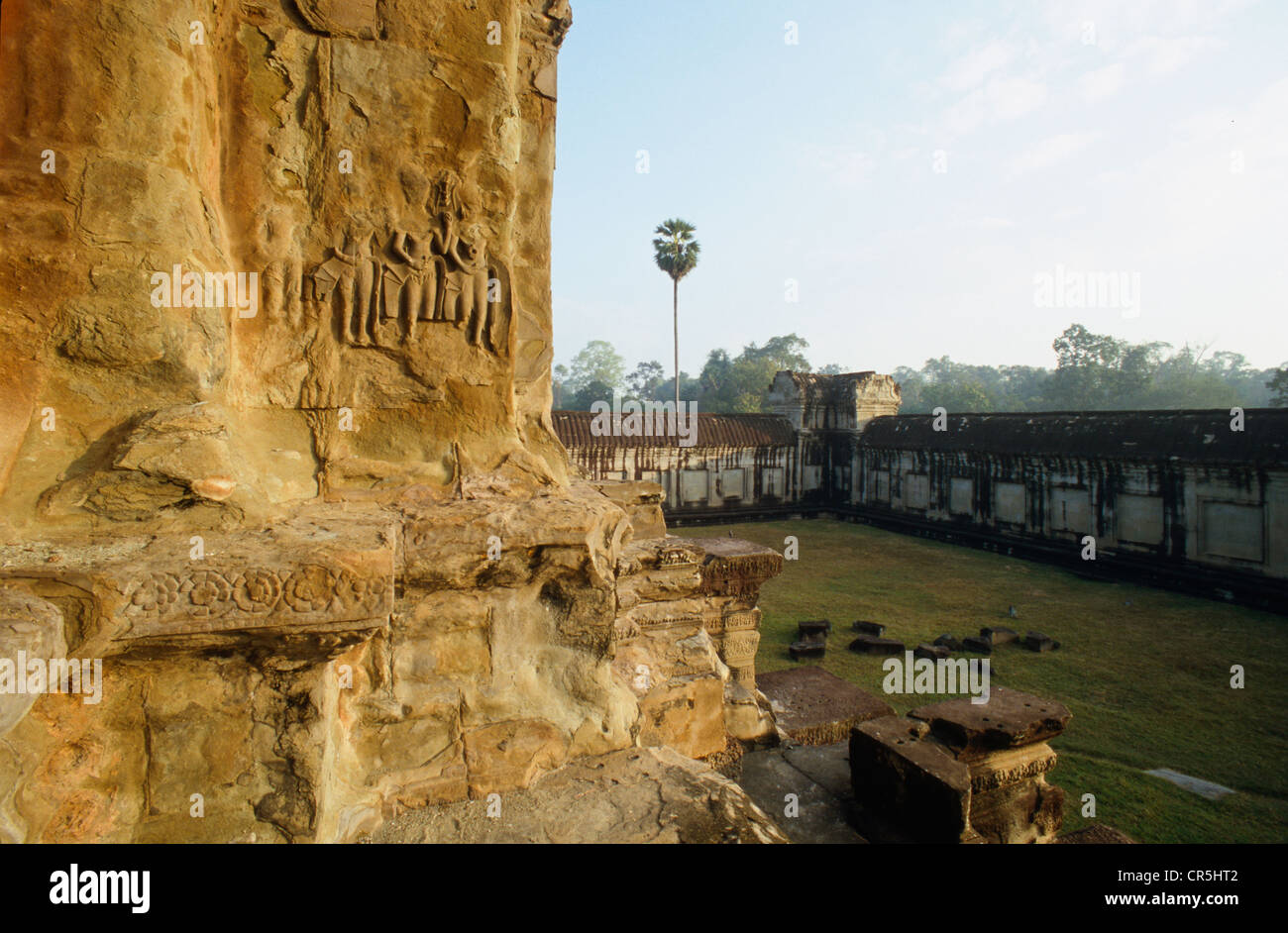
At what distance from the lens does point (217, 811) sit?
5.65 feet

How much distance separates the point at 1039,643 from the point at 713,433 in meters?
11.4

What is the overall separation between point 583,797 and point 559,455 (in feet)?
4.18

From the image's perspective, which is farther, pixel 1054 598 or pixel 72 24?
pixel 1054 598

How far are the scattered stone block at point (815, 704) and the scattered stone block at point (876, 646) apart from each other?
95.3 inches

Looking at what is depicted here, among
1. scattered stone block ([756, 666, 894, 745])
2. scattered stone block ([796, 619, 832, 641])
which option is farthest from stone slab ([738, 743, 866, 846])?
scattered stone block ([796, 619, 832, 641])

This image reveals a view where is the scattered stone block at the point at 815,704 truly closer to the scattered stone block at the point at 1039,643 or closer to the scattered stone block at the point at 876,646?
the scattered stone block at the point at 876,646

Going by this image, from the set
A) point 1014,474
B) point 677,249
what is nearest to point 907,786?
point 1014,474

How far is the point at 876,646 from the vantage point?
313 inches

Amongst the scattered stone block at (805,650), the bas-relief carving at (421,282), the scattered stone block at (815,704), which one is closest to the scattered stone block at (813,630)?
the scattered stone block at (805,650)

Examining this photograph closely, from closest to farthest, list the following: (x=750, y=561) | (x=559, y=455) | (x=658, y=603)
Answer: (x=559, y=455) < (x=658, y=603) < (x=750, y=561)

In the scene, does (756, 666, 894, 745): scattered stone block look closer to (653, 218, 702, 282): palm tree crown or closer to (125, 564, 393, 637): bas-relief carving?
(125, 564, 393, 637): bas-relief carving

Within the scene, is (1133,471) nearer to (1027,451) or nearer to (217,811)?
(1027,451)

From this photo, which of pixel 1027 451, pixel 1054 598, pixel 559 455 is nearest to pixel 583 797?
pixel 559 455

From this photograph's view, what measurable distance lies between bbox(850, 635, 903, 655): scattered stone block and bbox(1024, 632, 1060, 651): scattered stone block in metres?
1.54
